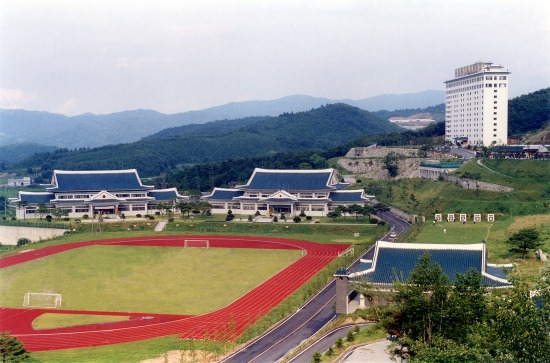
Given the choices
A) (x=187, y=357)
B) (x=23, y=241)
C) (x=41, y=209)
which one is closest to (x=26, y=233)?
(x=23, y=241)

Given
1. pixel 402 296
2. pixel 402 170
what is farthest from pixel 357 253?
pixel 402 170

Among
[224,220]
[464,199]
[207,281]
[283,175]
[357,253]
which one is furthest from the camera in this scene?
[283,175]

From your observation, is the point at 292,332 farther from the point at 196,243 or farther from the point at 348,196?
the point at 348,196

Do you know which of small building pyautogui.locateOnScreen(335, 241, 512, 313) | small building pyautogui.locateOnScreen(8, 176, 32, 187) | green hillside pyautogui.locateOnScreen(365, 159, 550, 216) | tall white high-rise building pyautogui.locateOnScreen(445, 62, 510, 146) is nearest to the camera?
small building pyautogui.locateOnScreen(335, 241, 512, 313)

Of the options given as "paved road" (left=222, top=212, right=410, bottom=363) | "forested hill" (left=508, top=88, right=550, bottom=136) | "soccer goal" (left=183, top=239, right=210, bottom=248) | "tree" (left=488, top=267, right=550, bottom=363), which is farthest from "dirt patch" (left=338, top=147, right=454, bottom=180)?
"tree" (left=488, top=267, right=550, bottom=363)

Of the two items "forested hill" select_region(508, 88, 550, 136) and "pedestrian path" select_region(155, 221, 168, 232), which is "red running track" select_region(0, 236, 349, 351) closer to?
"pedestrian path" select_region(155, 221, 168, 232)

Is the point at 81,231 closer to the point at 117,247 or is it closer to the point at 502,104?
the point at 117,247

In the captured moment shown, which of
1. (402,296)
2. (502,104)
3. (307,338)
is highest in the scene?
(502,104)
